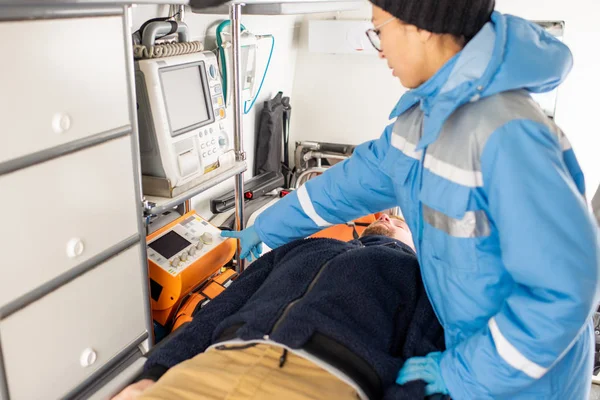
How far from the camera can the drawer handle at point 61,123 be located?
150 centimetres

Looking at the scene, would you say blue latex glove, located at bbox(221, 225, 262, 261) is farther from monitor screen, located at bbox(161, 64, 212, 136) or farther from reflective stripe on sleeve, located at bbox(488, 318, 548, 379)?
reflective stripe on sleeve, located at bbox(488, 318, 548, 379)

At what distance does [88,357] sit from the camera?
1787mm

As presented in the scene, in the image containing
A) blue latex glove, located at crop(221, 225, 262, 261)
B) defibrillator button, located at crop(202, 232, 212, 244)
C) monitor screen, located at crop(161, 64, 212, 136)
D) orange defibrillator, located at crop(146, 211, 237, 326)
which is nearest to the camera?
blue latex glove, located at crop(221, 225, 262, 261)

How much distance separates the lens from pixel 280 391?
3.71ft

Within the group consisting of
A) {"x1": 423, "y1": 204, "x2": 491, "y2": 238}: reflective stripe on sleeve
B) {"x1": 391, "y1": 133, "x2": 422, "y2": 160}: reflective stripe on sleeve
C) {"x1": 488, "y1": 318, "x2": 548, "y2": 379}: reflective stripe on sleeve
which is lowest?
{"x1": 488, "y1": 318, "x2": 548, "y2": 379}: reflective stripe on sleeve

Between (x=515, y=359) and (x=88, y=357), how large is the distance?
1284 mm

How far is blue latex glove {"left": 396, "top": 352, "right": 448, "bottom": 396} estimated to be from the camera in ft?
4.23

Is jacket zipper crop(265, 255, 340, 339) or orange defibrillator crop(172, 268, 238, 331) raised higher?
jacket zipper crop(265, 255, 340, 339)

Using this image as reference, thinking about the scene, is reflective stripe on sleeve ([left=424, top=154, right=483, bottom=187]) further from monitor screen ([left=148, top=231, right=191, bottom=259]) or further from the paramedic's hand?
monitor screen ([left=148, top=231, right=191, bottom=259])

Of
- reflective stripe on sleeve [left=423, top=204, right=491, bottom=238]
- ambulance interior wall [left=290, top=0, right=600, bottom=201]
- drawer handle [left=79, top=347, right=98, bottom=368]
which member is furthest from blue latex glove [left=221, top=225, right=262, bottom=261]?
ambulance interior wall [left=290, top=0, right=600, bottom=201]

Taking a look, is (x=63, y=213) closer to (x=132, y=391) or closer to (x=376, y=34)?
(x=132, y=391)

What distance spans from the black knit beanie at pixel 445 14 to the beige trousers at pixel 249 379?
31.8 inches

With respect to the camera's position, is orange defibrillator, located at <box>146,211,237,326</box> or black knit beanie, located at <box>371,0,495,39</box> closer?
black knit beanie, located at <box>371,0,495,39</box>

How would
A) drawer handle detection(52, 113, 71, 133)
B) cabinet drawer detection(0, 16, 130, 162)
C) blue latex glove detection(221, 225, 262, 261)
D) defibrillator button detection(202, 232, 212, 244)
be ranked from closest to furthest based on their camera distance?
cabinet drawer detection(0, 16, 130, 162) < drawer handle detection(52, 113, 71, 133) < blue latex glove detection(221, 225, 262, 261) < defibrillator button detection(202, 232, 212, 244)
